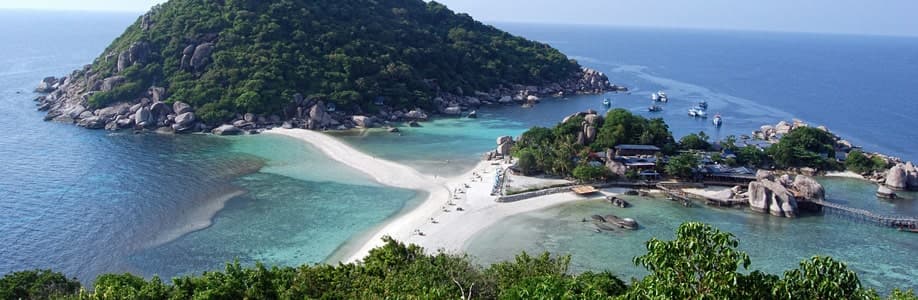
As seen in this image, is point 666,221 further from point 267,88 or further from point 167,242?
point 267,88

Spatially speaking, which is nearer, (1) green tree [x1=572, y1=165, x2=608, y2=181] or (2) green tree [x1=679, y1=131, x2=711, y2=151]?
(1) green tree [x1=572, y1=165, x2=608, y2=181]

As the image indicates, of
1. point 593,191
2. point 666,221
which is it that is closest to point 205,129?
point 593,191

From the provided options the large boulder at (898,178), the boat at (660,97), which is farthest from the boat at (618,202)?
the boat at (660,97)

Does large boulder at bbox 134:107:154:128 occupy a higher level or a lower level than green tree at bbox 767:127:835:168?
lower

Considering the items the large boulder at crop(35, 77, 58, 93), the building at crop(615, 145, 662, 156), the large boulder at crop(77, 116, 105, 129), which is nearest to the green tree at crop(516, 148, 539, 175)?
the building at crop(615, 145, 662, 156)

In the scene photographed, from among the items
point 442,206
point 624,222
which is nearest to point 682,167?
point 624,222

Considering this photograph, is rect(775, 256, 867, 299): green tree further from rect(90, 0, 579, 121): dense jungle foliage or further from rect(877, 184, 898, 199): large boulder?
rect(90, 0, 579, 121): dense jungle foliage
